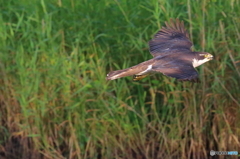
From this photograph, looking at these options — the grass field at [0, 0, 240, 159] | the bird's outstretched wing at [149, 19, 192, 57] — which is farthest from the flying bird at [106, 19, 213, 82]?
the grass field at [0, 0, 240, 159]

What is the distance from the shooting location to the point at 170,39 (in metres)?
6.29

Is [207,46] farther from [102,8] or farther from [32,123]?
[32,123]

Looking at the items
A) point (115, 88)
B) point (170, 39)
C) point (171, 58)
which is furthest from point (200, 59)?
point (115, 88)

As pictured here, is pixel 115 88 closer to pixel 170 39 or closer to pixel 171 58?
pixel 170 39

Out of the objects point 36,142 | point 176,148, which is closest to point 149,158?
point 176,148

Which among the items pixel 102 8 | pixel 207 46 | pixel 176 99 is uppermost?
pixel 102 8

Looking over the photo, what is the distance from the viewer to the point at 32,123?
268 inches

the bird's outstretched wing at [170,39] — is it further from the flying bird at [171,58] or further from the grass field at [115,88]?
the grass field at [115,88]

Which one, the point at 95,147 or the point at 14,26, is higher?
the point at 14,26

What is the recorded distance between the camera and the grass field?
257 inches

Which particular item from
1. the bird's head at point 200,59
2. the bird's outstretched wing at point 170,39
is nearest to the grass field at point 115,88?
the bird's outstretched wing at point 170,39

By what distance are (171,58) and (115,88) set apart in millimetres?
932

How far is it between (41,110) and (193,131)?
1.36 m

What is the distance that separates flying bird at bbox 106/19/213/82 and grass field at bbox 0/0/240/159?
6.7 inches
